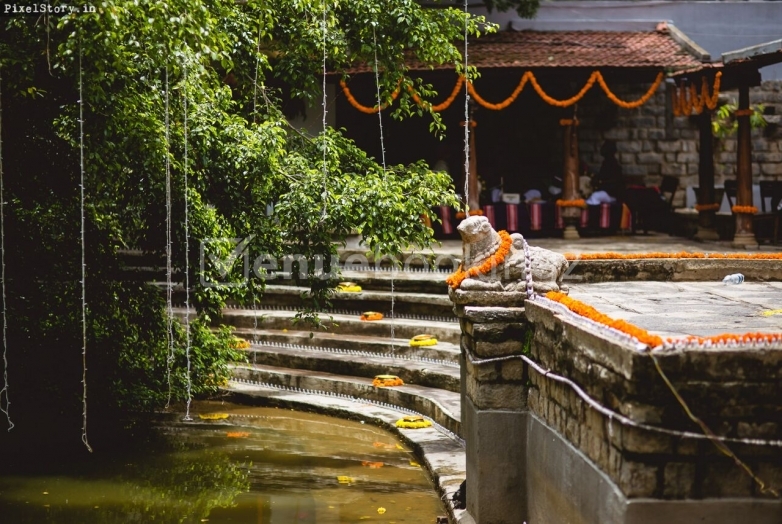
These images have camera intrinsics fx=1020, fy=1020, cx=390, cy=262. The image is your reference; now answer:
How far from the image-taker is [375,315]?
12758 millimetres

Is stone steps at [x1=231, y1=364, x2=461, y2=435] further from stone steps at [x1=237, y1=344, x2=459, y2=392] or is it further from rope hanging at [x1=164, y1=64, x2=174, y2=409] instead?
rope hanging at [x1=164, y1=64, x2=174, y2=409]

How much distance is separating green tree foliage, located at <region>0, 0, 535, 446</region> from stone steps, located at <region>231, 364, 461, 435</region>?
1059 millimetres

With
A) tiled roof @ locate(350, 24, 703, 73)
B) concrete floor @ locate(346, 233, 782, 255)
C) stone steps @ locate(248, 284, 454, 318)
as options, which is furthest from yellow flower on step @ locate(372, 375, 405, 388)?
tiled roof @ locate(350, 24, 703, 73)

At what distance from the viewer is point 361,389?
11.2 metres

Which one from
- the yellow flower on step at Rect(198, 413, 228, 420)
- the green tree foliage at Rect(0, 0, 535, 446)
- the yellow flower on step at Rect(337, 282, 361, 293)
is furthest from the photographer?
the yellow flower on step at Rect(337, 282, 361, 293)

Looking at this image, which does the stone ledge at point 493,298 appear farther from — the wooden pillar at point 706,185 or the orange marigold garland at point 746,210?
the wooden pillar at point 706,185

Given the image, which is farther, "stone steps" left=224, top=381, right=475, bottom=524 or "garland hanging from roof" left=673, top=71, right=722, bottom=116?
"garland hanging from roof" left=673, top=71, right=722, bottom=116

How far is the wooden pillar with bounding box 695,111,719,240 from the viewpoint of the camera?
1664 cm

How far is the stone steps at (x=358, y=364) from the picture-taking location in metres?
10.9

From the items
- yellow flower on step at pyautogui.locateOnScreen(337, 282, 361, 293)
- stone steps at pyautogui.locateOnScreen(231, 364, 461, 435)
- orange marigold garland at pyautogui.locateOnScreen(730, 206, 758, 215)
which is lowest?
stone steps at pyautogui.locateOnScreen(231, 364, 461, 435)

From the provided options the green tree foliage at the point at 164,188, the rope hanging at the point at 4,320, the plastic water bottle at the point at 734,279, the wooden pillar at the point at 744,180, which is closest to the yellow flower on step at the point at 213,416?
the green tree foliage at the point at 164,188

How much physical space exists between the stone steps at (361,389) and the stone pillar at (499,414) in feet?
9.08

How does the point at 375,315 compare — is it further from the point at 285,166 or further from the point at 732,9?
the point at 732,9

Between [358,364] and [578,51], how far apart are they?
830 cm
